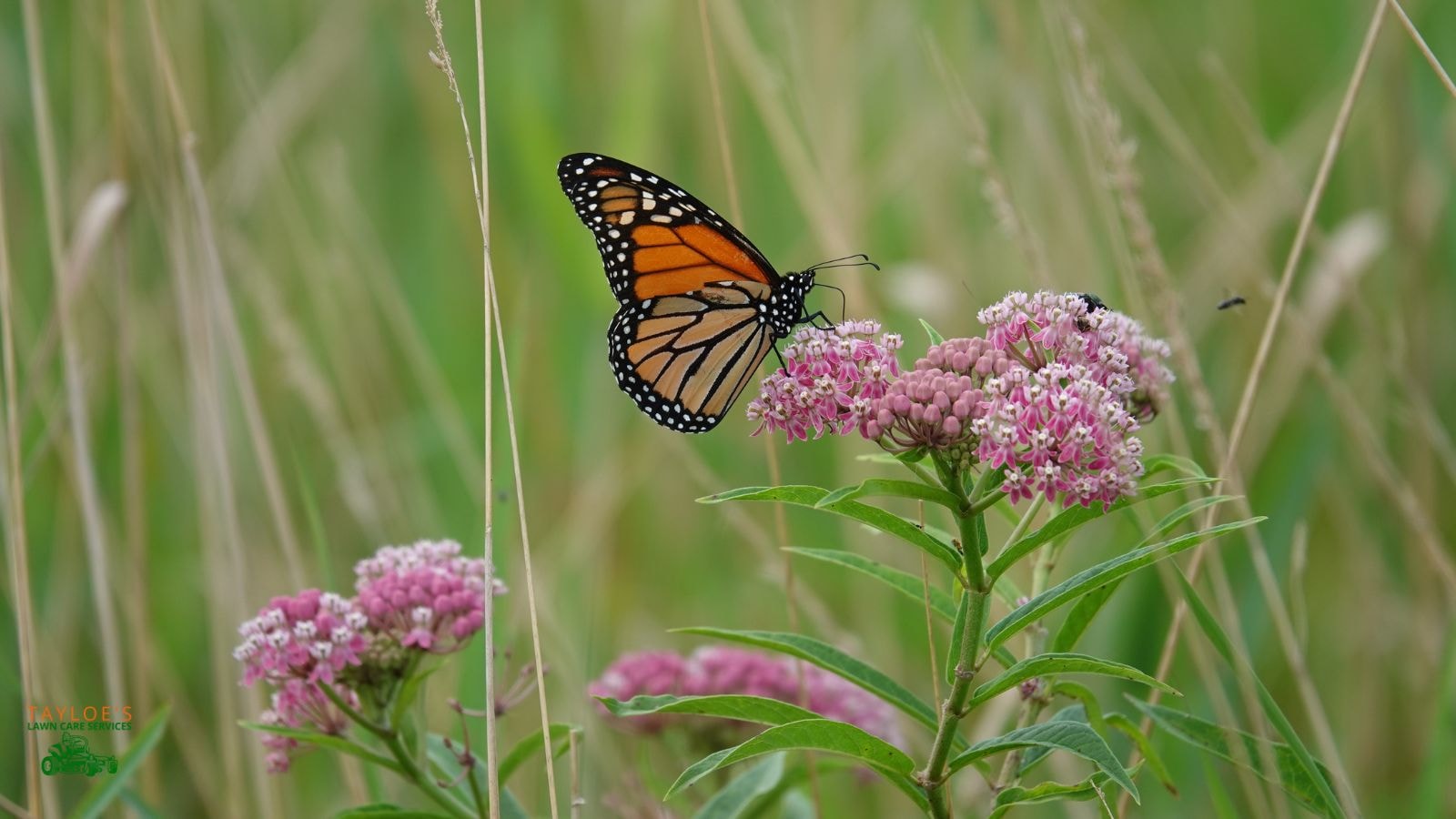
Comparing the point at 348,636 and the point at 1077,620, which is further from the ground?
the point at 348,636

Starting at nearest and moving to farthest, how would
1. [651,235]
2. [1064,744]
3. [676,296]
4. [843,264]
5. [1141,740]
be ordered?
[1064,744] → [1141,740] → [651,235] → [676,296] → [843,264]

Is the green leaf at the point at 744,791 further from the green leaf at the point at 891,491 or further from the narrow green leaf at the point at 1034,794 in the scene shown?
the green leaf at the point at 891,491

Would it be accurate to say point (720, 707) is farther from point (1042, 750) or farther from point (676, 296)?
point (676, 296)

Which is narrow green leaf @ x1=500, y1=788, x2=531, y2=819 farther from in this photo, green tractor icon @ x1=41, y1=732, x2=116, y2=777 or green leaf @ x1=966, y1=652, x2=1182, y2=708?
green tractor icon @ x1=41, y1=732, x2=116, y2=777

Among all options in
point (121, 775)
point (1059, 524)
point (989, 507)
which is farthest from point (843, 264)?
point (121, 775)

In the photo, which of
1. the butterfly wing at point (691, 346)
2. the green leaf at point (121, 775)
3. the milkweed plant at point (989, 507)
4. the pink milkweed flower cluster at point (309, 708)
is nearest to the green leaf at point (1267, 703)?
the milkweed plant at point (989, 507)

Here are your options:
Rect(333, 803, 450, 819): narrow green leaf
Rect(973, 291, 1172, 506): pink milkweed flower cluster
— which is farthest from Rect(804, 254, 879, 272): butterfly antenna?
Rect(333, 803, 450, 819): narrow green leaf

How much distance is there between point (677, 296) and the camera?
11.2 feet

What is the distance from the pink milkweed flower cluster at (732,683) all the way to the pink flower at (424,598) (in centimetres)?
61

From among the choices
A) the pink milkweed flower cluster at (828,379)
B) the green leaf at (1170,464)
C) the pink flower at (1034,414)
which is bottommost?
the green leaf at (1170,464)

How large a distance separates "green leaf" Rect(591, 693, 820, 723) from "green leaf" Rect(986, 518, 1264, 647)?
34 centimetres

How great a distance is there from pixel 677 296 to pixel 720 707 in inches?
61.8

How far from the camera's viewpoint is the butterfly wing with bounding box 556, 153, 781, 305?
323 centimetres

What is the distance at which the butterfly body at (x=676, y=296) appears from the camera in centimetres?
327
